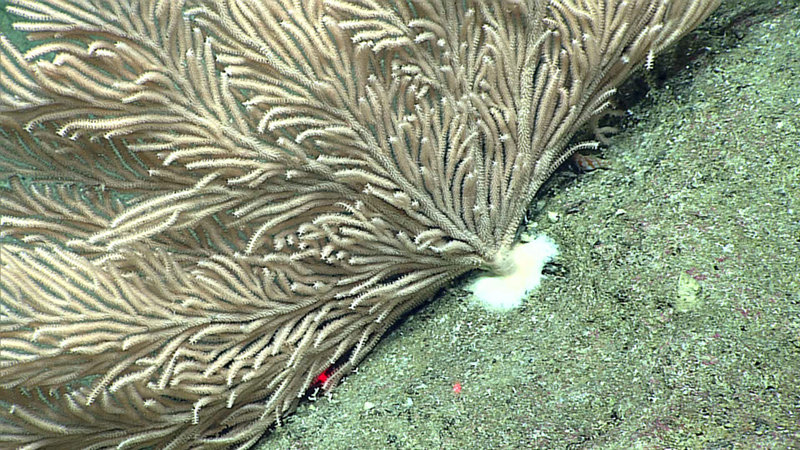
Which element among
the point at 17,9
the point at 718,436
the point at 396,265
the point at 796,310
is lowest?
the point at 718,436

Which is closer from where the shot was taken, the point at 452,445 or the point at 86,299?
the point at 86,299

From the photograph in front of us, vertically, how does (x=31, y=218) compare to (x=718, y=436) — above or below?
above

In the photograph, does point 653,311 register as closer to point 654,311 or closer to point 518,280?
point 654,311

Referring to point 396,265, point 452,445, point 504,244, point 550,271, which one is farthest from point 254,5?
point 452,445

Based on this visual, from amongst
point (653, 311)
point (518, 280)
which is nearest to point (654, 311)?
point (653, 311)

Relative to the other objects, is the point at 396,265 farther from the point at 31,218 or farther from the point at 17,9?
the point at 17,9

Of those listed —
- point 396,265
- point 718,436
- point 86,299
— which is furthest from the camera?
point 396,265
